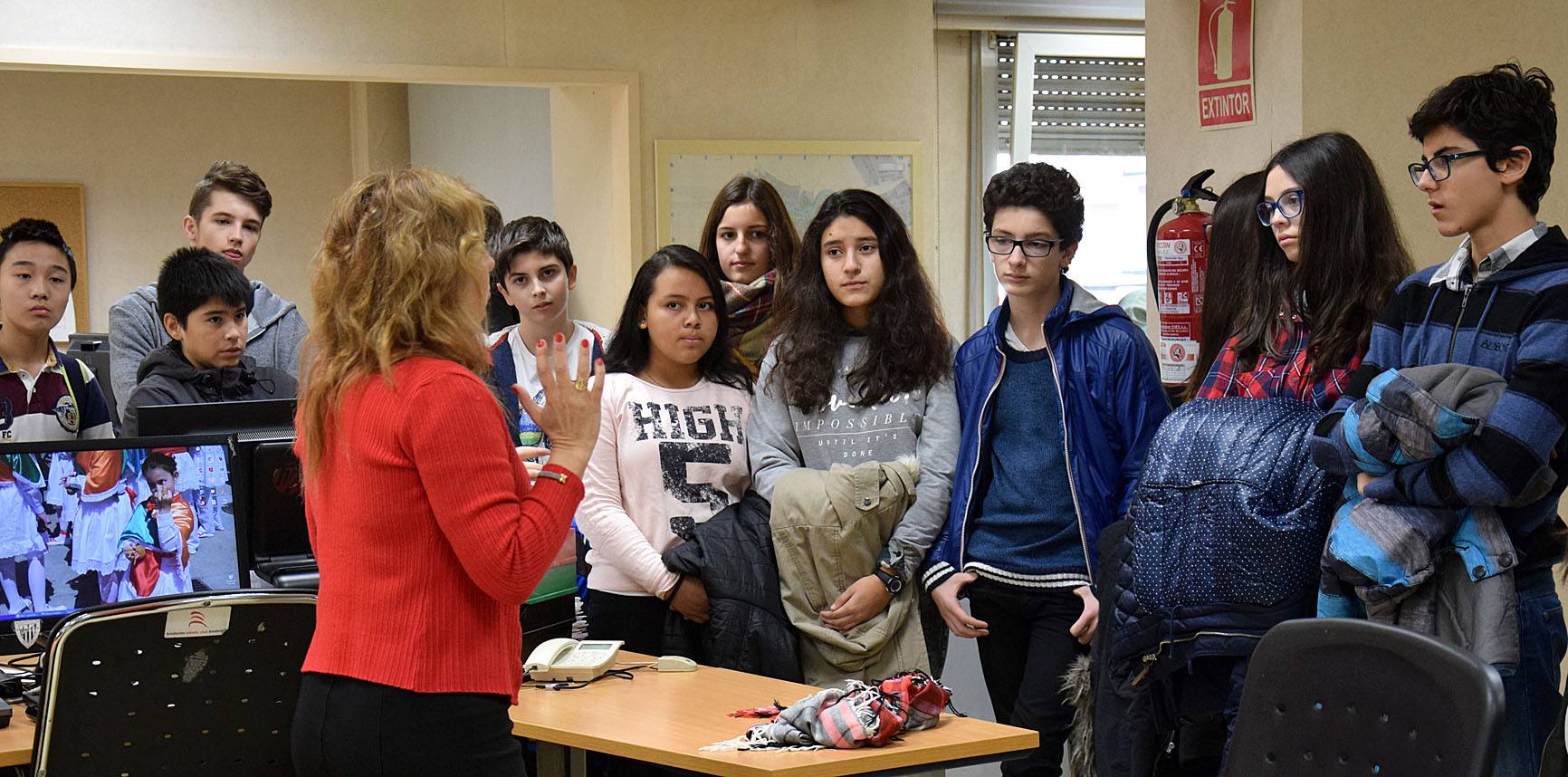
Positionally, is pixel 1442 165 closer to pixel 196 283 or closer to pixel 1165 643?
pixel 1165 643

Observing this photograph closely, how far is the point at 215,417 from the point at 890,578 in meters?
1.40

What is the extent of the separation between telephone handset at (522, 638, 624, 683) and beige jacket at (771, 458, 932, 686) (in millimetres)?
416

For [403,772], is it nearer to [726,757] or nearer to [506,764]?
[506,764]

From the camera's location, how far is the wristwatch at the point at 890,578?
3.02m

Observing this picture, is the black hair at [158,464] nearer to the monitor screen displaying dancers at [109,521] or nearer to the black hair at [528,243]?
the monitor screen displaying dancers at [109,521]

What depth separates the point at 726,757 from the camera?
87.4 inches

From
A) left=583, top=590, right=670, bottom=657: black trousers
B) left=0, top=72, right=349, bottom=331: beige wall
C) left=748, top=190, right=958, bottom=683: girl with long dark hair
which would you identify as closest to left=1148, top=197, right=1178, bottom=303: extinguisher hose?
left=748, top=190, right=958, bottom=683: girl with long dark hair

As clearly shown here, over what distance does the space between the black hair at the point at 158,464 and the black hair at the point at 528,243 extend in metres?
1.32

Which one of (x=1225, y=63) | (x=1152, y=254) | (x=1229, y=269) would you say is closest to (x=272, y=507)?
(x=1229, y=269)

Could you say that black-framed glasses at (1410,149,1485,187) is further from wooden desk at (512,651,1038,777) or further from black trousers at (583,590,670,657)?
black trousers at (583,590,670,657)

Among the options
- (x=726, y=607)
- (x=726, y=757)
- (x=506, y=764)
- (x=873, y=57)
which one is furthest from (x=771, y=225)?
(x=873, y=57)

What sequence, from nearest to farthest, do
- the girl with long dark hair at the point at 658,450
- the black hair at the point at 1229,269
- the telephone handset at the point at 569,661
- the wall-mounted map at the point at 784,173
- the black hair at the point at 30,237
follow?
the black hair at the point at 1229,269
the telephone handset at the point at 569,661
the girl with long dark hair at the point at 658,450
the black hair at the point at 30,237
the wall-mounted map at the point at 784,173

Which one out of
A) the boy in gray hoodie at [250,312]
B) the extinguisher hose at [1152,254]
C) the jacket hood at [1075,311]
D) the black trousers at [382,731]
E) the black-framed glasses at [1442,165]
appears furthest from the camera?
the boy in gray hoodie at [250,312]

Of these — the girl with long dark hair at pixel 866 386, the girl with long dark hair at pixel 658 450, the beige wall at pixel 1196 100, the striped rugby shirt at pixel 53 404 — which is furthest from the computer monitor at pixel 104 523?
the beige wall at pixel 1196 100
